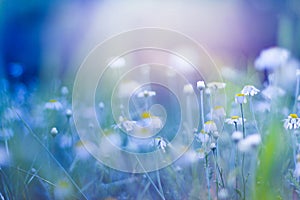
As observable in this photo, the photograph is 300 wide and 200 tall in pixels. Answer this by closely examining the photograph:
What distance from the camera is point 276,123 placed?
121 centimetres

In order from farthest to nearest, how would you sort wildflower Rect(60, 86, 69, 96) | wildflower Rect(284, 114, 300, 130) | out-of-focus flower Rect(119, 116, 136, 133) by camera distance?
wildflower Rect(60, 86, 69, 96) → out-of-focus flower Rect(119, 116, 136, 133) → wildflower Rect(284, 114, 300, 130)

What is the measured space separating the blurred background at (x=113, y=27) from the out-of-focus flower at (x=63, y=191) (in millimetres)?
767

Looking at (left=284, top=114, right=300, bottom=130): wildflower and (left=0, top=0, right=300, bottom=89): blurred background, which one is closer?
(left=284, top=114, right=300, bottom=130): wildflower

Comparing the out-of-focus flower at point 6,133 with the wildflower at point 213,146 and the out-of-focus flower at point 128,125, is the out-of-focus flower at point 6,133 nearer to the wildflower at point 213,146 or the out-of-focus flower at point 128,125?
the out-of-focus flower at point 128,125

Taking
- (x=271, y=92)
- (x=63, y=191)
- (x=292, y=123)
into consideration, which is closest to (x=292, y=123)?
(x=292, y=123)

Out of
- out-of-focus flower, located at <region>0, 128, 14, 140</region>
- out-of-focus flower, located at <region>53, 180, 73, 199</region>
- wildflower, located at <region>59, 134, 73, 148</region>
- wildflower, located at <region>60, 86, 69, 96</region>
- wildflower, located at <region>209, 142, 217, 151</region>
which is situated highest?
wildflower, located at <region>60, 86, 69, 96</region>

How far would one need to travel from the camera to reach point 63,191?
120cm

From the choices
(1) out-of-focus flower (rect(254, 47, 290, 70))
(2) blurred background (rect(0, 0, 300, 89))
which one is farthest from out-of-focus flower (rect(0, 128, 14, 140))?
(1) out-of-focus flower (rect(254, 47, 290, 70))

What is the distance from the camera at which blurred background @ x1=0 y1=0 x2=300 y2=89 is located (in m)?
1.90

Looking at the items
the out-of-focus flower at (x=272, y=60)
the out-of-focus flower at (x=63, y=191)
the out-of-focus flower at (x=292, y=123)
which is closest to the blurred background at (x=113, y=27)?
the out-of-focus flower at (x=272, y=60)

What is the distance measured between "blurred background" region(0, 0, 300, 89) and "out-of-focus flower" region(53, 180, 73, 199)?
0.77m

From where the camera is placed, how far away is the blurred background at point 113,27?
1.90 m

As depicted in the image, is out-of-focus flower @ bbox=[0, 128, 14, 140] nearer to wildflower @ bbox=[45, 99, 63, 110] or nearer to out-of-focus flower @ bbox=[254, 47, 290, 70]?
wildflower @ bbox=[45, 99, 63, 110]

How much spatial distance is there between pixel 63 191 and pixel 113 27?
0.87 meters
